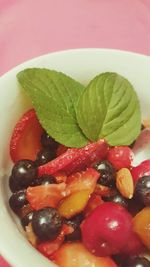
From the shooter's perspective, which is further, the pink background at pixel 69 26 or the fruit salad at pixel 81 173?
the pink background at pixel 69 26

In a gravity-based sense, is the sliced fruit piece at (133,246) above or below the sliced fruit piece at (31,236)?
below

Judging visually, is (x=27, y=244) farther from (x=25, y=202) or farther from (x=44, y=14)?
(x=44, y=14)

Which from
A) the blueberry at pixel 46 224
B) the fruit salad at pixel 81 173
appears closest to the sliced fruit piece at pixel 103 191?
the fruit salad at pixel 81 173

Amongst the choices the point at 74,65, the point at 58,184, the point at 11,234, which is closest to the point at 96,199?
the point at 58,184

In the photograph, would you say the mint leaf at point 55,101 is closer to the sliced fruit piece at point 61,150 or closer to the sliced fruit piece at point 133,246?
the sliced fruit piece at point 61,150

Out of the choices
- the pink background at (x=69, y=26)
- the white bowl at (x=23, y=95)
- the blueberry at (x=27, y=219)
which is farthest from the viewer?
the pink background at (x=69, y=26)

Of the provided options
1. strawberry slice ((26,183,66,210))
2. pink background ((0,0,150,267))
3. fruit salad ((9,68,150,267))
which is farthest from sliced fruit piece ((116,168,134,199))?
pink background ((0,0,150,267))
